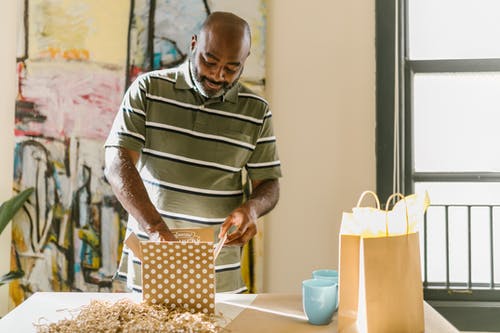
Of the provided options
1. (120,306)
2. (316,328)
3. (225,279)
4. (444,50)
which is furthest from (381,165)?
(120,306)

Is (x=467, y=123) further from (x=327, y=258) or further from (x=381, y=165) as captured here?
(x=327, y=258)

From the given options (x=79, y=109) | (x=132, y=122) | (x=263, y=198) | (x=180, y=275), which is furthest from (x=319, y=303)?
(x=79, y=109)

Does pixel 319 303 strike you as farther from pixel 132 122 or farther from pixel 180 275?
pixel 132 122

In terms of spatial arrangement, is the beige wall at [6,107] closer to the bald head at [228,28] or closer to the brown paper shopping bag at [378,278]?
the bald head at [228,28]

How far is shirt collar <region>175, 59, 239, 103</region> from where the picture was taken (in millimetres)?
1805

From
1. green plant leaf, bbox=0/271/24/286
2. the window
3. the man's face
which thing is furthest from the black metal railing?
green plant leaf, bbox=0/271/24/286

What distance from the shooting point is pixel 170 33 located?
2361mm

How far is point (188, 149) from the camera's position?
1783 mm

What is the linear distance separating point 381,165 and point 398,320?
4.27 feet

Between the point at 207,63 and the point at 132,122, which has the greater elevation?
the point at 207,63

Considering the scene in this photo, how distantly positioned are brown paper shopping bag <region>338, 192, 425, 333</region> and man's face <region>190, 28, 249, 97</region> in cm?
71

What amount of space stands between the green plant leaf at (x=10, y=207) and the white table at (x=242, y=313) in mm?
994

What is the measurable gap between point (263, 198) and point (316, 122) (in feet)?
2.28

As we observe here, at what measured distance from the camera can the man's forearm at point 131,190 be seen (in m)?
1.46
